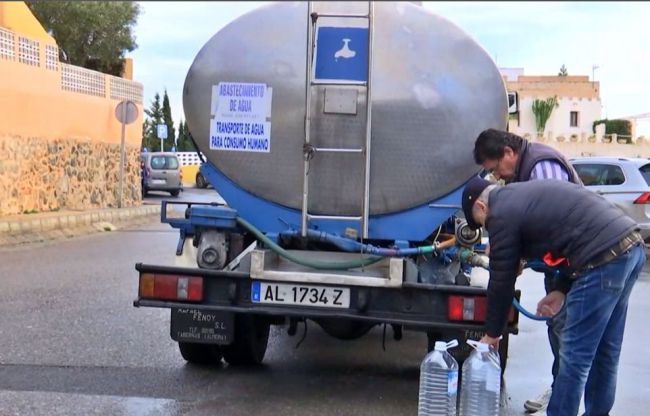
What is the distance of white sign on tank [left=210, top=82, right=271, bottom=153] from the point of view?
4.70 metres

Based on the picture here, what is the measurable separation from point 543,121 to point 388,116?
62.7 meters

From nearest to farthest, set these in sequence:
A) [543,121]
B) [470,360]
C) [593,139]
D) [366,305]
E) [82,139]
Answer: [470,360] → [366,305] → [82,139] → [593,139] → [543,121]

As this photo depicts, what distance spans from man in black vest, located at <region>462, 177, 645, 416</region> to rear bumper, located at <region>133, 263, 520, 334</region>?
713mm

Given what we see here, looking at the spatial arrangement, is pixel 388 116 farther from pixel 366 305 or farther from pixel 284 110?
pixel 366 305

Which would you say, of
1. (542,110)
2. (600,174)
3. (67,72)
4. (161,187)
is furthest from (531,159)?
(542,110)

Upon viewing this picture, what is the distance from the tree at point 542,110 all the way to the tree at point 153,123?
103 ft

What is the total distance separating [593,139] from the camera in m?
44.8

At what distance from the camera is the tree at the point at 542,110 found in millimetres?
63625

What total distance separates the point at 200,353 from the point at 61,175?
1226 centimetres

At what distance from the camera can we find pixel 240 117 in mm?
4703

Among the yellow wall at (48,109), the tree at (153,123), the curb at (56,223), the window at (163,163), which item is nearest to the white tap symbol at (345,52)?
the curb at (56,223)

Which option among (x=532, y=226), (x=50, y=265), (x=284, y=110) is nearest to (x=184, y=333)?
(x=284, y=110)

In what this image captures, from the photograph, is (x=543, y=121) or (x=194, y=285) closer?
(x=194, y=285)

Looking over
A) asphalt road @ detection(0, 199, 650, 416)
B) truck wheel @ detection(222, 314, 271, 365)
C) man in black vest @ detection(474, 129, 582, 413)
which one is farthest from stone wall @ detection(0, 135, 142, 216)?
man in black vest @ detection(474, 129, 582, 413)
